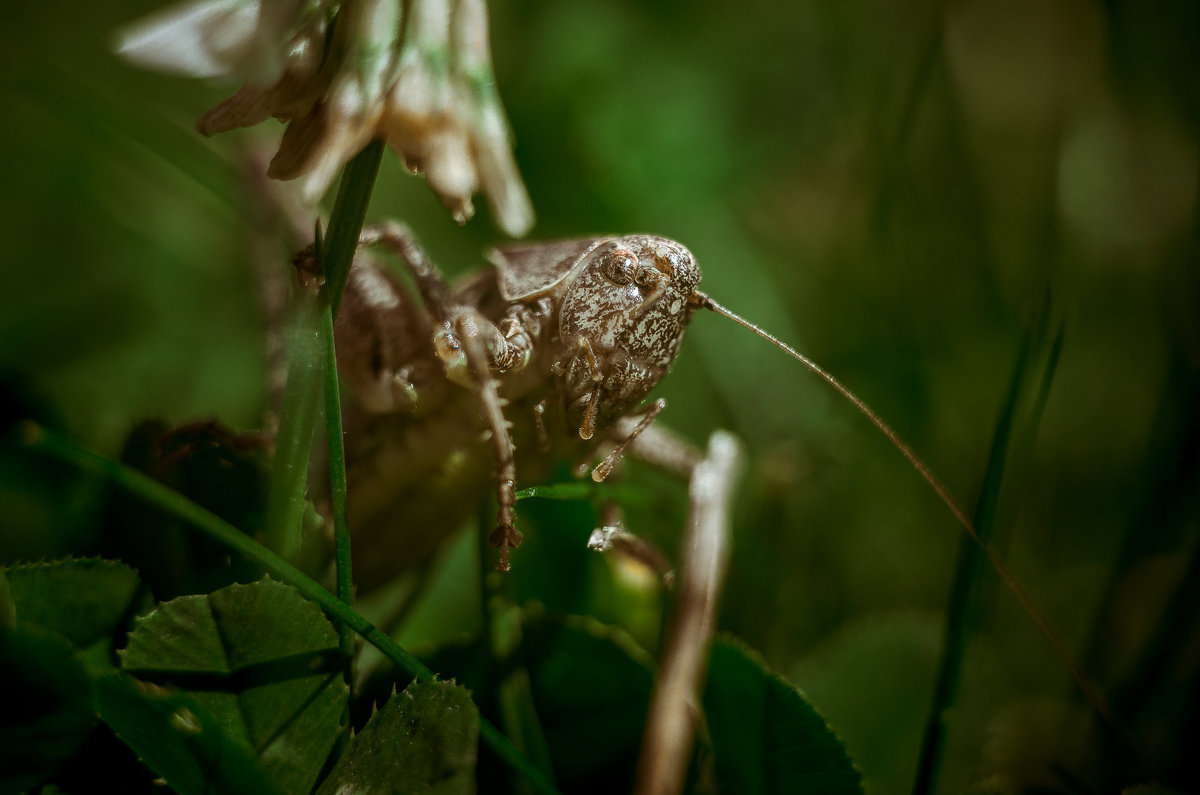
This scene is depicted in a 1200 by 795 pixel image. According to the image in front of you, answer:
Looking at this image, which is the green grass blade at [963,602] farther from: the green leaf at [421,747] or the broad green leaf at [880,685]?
the green leaf at [421,747]

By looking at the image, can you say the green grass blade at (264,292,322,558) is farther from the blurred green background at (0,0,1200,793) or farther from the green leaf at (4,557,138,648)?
the blurred green background at (0,0,1200,793)

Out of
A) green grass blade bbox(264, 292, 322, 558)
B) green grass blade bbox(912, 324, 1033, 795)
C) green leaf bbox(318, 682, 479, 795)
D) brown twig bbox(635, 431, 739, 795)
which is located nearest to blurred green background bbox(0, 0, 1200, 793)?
green grass blade bbox(912, 324, 1033, 795)

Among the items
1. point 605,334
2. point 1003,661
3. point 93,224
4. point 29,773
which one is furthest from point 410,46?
point 93,224

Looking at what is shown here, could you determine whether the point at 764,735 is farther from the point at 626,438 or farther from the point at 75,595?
the point at 75,595

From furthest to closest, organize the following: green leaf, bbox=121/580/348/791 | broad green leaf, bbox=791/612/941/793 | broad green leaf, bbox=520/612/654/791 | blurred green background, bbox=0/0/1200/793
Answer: blurred green background, bbox=0/0/1200/793
broad green leaf, bbox=791/612/941/793
broad green leaf, bbox=520/612/654/791
green leaf, bbox=121/580/348/791

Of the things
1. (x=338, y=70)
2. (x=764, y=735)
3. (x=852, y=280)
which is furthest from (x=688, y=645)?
(x=852, y=280)

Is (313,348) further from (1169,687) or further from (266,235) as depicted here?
(1169,687)

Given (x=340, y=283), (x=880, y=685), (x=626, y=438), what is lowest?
(x=880, y=685)
